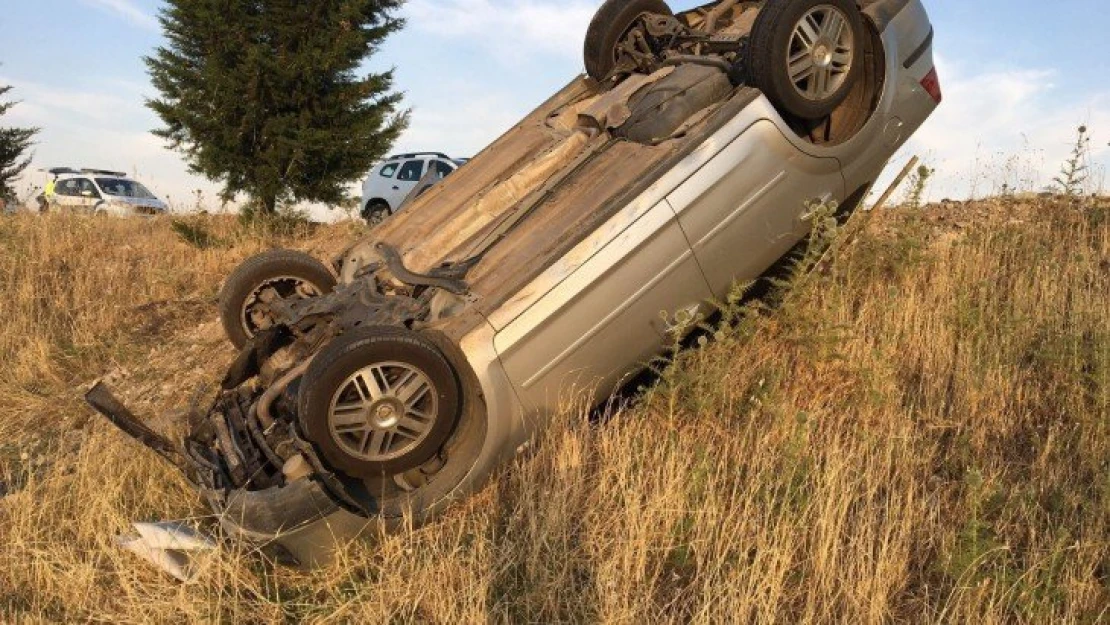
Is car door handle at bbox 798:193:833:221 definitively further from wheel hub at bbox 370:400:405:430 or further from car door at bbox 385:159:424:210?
car door at bbox 385:159:424:210

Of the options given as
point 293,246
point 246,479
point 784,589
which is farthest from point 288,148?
point 784,589

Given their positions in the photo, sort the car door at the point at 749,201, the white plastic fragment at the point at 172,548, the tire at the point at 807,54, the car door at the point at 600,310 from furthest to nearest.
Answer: the tire at the point at 807,54, the car door at the point at 749,201, the car door at the point at 600,310, the white plastic fragment at the point at 172,548

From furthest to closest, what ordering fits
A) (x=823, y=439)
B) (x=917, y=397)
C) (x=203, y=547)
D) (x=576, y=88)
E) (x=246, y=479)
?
(x=576, y=88) → (x=917, y=397) → (x=823, y=439) → (x=246, y=479) → (x=203, y=547)

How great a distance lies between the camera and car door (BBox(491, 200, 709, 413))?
134 inches

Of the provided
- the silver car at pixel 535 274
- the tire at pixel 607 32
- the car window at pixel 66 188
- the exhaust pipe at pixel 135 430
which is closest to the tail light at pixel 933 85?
the silver car at pixel 535 274

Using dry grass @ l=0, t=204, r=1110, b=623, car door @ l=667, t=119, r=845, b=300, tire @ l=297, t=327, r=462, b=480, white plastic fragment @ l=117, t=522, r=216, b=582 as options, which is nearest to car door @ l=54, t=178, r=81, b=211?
dry grass @ l=0, t=204, r=1110, b=623

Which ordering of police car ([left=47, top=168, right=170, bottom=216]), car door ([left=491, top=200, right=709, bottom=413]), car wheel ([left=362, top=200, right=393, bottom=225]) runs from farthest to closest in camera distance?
police car ([left=47, top=168, right=170, bottom=216])
car wheel ([left=362, top=200, right=393, bottom=225])
car door ([left=491, top=200, right=709, bottom=413])

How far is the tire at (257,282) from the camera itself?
16.4ft

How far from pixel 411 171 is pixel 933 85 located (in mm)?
10218

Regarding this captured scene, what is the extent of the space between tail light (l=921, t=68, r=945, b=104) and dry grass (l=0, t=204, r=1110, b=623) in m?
1.03

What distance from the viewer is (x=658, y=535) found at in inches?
124

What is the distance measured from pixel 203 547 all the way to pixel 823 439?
2.74 metres

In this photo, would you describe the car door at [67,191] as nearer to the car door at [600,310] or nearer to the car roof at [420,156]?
the car roof at [420,156]

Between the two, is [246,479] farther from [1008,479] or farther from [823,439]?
[1008,479]
